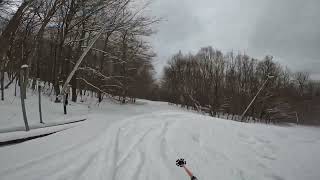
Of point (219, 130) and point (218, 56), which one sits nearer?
point (219, 130)

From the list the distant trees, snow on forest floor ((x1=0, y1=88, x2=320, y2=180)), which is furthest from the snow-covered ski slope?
the distant trees

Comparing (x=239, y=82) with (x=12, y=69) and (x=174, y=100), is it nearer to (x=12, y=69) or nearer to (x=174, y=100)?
(x=174, y=100)

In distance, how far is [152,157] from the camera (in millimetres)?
8430

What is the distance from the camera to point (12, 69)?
22.8 meters

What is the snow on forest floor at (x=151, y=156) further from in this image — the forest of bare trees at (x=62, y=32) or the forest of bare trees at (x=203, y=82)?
the forest of bare trees at (x=203, y=82)

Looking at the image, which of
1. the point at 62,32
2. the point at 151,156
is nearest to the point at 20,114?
the point at 151,156

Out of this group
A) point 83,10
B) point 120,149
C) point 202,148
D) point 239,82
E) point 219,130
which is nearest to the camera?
point 120,149

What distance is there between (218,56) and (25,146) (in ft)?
211

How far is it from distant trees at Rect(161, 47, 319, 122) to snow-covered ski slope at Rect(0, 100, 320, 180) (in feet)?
164

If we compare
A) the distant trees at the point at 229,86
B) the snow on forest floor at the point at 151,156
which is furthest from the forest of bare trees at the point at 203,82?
the snow on forest floor at the point at 151,156

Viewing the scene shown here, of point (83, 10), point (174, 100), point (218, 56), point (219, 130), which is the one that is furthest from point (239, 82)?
point (219, 130)

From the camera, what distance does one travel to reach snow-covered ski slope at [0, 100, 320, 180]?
263 inches

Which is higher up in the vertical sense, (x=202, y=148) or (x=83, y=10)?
(x=83, y=10)

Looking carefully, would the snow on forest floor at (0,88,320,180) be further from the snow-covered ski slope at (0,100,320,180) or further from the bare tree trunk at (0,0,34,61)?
the bare tree trunk at (0,0,34,61)
